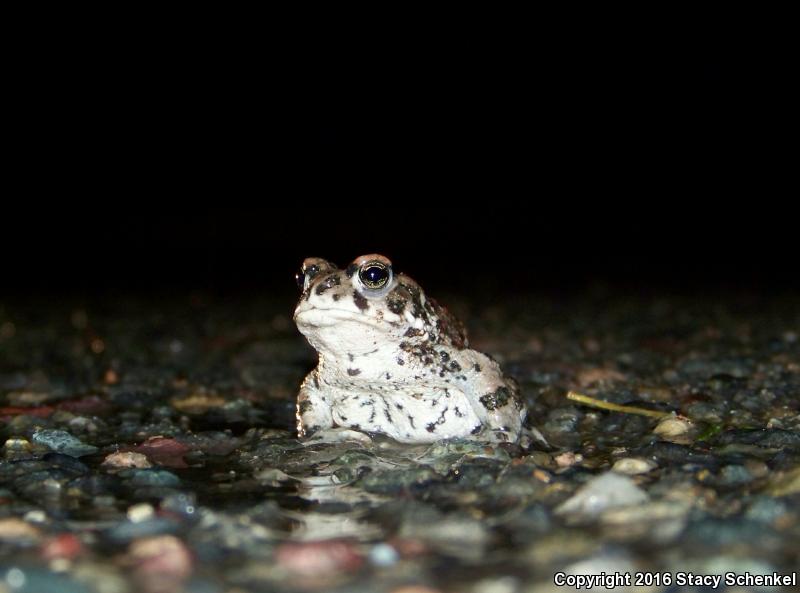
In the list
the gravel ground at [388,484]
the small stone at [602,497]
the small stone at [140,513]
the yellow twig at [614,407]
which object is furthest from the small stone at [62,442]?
the yellow twig at [614,407]

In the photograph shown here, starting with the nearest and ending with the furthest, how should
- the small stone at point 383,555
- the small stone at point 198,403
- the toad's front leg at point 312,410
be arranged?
the small stone at point 383,555 < the toad's front leg at point 312,410 < the small stone at point 198,403

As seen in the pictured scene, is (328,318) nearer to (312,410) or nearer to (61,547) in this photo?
(312,410)

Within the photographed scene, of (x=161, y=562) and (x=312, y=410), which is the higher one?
(x=312, y=410)

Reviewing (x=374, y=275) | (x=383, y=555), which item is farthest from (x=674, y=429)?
(x=383, y=555)

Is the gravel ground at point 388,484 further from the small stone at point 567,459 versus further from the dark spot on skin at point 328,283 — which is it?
the dark spot on skin at point 328,283

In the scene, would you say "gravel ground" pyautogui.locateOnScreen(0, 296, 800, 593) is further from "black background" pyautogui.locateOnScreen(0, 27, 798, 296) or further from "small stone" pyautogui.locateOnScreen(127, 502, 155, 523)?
"black background" pyautogui.locateOnScreen(0, 27, 798, 296)

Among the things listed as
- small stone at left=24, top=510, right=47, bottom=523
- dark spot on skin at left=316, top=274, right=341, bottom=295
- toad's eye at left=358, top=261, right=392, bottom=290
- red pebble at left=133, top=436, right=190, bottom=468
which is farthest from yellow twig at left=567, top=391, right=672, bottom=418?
small stone at left=24, top=510, right=47, bottom=523

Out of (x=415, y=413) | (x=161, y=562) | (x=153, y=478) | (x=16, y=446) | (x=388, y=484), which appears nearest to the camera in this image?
(x=161, y=562)

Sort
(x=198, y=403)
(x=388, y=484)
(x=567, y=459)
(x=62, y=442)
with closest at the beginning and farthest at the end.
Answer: (x=388, y=484) < (x=567, y=459) < (x=62, y=442) < (x=198, y=403)
